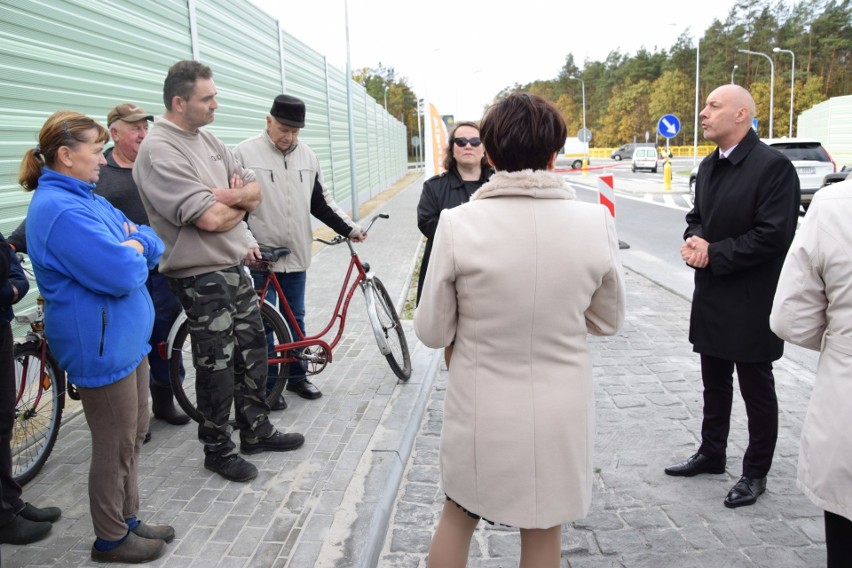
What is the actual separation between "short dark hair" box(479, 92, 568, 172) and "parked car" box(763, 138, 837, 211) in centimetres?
1702

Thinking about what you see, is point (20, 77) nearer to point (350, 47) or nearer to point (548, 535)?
point (548, 535)

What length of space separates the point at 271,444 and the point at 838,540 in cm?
298

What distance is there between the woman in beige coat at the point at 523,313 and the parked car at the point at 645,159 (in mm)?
42374

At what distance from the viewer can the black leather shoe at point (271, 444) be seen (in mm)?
4105

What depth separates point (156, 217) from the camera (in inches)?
141

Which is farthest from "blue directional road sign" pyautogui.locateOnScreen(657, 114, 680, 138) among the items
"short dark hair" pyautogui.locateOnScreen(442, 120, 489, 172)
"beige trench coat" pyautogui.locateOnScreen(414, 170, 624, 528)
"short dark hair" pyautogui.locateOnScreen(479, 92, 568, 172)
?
"beige trench coat" pyautogui.locateOnScreen(414, 170, 624, 528)

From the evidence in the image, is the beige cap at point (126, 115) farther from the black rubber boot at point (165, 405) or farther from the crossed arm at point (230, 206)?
the black rubber boot at point (165, 405)

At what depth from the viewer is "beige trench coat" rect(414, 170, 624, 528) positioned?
2.11 metres

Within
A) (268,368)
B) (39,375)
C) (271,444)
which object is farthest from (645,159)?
(39,375)

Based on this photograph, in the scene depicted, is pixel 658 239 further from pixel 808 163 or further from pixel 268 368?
pixel 268 368

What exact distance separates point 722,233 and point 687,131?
277 ft

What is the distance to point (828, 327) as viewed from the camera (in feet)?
7.78

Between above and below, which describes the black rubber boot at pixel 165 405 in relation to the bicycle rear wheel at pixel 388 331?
below

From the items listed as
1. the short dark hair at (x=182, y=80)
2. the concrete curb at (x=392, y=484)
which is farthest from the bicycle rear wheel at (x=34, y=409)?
the concrete curb at (x=392, y=484)
